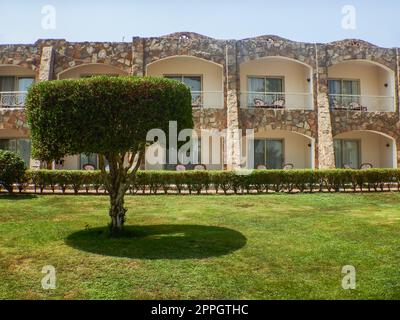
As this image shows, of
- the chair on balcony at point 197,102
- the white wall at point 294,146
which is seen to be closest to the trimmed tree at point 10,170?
the chair on balcony at point 197,102

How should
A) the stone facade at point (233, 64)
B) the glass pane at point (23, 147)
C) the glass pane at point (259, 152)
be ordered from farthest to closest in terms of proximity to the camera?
the glass pane at point (259, 152), the glass pane at point (23, 147), the stone facade at point (233, 64)

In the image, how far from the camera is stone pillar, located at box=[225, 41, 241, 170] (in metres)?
18.6

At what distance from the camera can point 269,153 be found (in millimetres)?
21547

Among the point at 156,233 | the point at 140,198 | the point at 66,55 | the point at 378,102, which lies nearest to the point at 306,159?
the point at 378,102

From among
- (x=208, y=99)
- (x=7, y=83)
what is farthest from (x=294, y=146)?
(x=7, y=83)

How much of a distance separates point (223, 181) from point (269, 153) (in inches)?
297

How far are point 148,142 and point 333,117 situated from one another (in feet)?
49.6

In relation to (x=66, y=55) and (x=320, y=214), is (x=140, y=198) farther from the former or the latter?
(x=66, y=55)

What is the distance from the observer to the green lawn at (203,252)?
17.1ft

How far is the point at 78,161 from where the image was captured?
67.9 ft

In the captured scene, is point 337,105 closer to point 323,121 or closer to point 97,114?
point 323,121

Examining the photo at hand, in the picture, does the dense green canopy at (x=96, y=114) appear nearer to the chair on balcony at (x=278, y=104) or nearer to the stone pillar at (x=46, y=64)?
the stone pillar at (x=46, y=64)

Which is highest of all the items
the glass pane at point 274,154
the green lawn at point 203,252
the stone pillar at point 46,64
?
the stone pillar at point 46,64

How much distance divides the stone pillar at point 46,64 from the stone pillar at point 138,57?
160 inches
